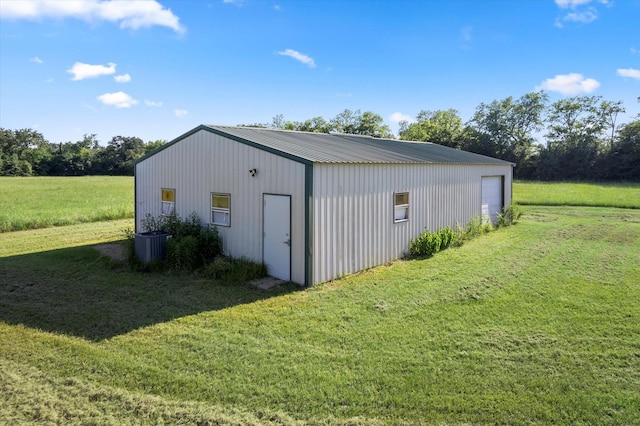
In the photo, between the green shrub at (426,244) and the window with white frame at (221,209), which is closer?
the window with white frame at (221,209)

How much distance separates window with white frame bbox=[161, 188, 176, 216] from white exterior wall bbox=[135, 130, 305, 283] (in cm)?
16

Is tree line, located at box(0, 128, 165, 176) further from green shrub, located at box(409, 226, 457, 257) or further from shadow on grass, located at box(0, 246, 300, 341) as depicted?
green shrub, located at box(409, 226, 457, 257)

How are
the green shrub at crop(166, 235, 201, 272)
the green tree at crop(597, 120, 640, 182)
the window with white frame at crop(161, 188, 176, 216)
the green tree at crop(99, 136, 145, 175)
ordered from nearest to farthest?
the green shrub at crop(166, 235, 201, 272) → the window with white frame at crop(161, 188, 176, 216) → the green tree at crop(597, 120, 640, 182) → the green tree at crop(99, 136, 145, 175)

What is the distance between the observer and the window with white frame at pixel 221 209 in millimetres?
10617

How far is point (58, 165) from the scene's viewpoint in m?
69.0

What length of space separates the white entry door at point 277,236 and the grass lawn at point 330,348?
36.3 inches

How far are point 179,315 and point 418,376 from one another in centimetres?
419

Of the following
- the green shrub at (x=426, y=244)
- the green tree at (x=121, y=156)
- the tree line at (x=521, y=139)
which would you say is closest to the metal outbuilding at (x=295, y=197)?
the green shrub at (x=426, y=244)

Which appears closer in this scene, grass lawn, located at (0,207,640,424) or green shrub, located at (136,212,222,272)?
grass lawn, located at (0,207,640,424)

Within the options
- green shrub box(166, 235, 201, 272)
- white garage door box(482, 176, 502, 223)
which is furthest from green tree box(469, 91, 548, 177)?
green shrub box(166, 235, 201, 272)

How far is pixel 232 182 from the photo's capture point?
34.3 feet

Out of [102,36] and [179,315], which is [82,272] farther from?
[102,36]

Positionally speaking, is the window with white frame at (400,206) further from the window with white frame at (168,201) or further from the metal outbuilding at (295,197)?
the window with white frame at (168,201)

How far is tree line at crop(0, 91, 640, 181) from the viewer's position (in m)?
48.4
